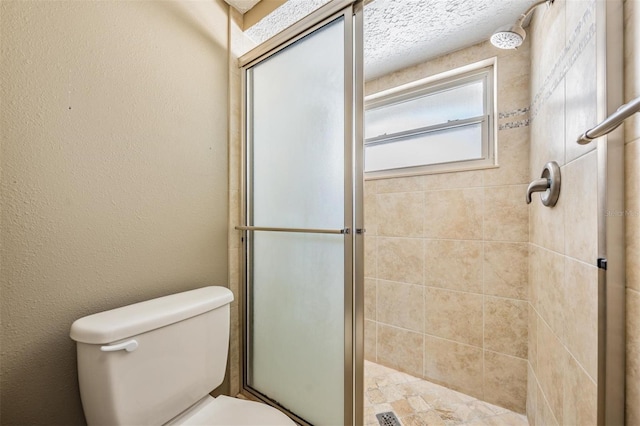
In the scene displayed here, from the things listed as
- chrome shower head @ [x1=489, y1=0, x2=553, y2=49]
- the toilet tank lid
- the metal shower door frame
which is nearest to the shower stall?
the metal shower door frame

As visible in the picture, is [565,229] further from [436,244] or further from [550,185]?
[436,244]

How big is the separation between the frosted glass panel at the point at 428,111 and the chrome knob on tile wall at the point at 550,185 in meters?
0.81

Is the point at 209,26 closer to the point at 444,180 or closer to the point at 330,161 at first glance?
the point at 330,161

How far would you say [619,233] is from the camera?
24.7 inches

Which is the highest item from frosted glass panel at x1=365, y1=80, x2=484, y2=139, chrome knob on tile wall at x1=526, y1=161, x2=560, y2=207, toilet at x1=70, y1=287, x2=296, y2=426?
frosted glass panel at x1=365, y1=80, x2=484, y2=139

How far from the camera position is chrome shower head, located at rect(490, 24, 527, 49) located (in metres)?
1.09

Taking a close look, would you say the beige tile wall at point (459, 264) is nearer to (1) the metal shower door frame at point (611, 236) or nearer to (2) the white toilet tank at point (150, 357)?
(1) the metal shower door frame at point (611, 236)

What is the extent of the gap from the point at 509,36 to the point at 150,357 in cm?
187

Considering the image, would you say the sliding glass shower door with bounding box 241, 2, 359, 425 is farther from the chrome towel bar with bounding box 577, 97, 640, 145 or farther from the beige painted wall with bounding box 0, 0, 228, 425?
the chrome towel bar with bounding box 577, 97, 640, 145

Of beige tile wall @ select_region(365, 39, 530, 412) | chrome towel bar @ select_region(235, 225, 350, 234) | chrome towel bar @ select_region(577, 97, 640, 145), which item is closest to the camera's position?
chrome towel bar @ select_region(577, 97, 640, 145)

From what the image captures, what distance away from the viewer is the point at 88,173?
910 mm

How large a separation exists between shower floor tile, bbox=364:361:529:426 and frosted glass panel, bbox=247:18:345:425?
525 millimetres

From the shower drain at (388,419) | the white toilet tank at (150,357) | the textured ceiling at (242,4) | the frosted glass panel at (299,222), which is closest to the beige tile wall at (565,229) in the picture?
the shower drain at (388,419)

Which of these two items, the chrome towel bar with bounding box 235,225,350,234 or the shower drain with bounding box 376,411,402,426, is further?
the shower drain with bounding box 376,411,402,426
